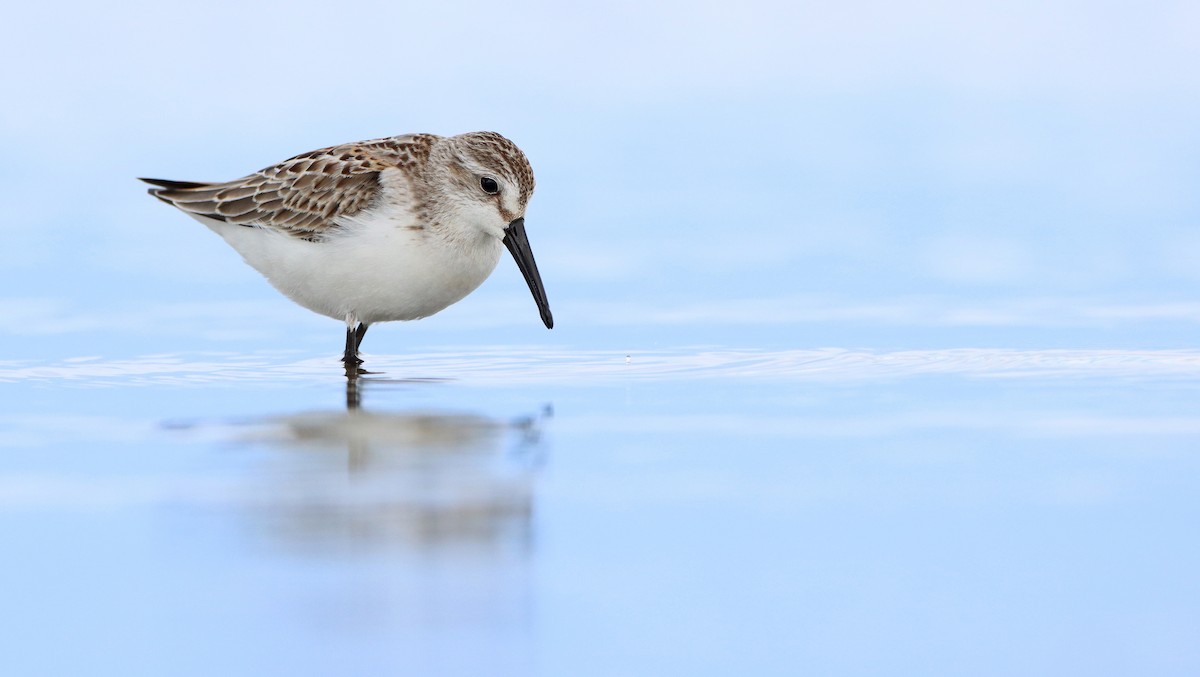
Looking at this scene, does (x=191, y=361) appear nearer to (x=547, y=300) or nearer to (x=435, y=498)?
(x=547, y=300)

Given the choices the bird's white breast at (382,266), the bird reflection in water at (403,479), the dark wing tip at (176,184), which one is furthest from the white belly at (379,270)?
the bird reflection in water at (403,479)

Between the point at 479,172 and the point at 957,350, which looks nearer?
the point at 479,172

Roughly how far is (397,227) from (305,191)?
100cm

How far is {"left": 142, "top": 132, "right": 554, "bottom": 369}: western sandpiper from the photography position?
10.1 meters

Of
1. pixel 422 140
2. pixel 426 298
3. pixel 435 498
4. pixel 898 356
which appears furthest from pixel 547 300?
pixel 435 498

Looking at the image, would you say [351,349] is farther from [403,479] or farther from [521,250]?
[403,479]

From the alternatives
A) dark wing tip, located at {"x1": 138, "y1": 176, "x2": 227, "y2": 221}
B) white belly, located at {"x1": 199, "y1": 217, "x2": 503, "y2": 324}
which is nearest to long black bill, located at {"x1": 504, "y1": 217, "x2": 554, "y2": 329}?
white belly, located at {"x1": 199, "y1": 217, "x2": 503, "y2": 324}

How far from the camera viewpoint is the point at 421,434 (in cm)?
787

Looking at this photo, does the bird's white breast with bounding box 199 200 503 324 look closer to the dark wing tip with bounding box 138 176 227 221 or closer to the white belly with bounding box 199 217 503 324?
the white belly with bounding box 199 217 503 324

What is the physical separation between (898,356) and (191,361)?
4948 mm

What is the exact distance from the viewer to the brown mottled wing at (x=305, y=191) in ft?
34.1

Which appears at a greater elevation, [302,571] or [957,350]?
[957,350]

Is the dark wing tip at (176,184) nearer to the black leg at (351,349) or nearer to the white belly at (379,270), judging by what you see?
the white belly at (379,270)

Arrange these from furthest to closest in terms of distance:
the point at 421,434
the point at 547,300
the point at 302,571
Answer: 1. the point at 547,300
2. the point at 421,434
3. the point at 302,571
